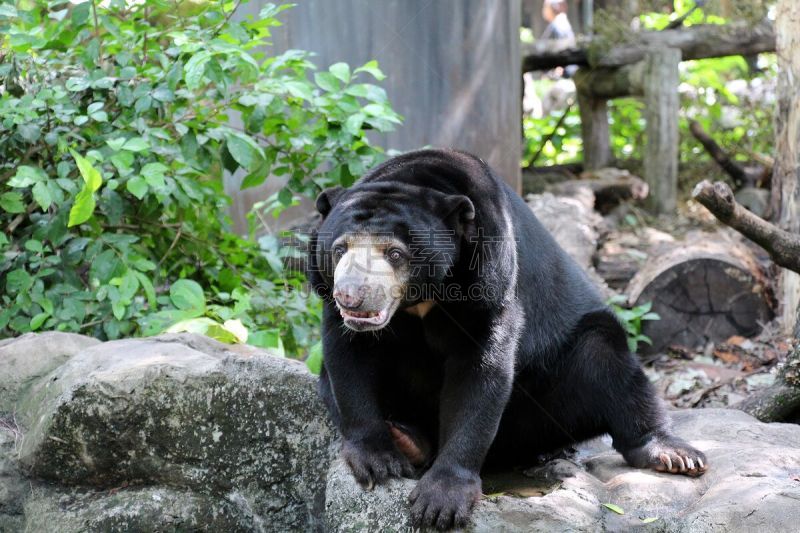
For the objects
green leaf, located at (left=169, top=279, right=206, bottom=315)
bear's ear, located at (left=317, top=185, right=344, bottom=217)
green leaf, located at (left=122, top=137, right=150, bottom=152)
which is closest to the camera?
bear's ear, located at (left=317, top=185, right=344, bottom=217)

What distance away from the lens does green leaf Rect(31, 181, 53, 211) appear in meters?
4.62

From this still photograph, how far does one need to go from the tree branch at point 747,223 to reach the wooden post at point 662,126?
503 centimetres

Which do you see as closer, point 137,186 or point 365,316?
point 365,316

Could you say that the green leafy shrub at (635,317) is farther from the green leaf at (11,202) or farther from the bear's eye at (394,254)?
the green leaf at (11,202)

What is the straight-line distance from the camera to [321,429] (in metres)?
3.81

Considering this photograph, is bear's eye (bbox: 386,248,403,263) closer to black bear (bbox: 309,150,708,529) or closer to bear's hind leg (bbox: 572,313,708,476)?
black bear (bbox: 309,150,708,529)

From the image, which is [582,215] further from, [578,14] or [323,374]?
[578,14]

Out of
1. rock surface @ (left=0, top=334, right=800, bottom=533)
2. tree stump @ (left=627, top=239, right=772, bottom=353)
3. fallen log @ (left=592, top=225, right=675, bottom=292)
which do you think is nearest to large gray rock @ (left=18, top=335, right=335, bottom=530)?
rock surface @ (left=0, top=334, right=800, bottom=533)

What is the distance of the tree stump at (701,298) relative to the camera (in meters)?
6.90

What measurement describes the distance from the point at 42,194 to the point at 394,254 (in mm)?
2172

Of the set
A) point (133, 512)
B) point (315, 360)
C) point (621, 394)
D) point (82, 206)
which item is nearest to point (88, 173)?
point (82, 206)

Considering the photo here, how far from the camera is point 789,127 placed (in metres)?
6.36

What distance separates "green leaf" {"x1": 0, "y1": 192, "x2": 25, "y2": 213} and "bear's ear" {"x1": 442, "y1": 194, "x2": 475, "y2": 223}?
268 centimetres

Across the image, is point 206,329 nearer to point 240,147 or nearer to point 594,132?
point 240,147
